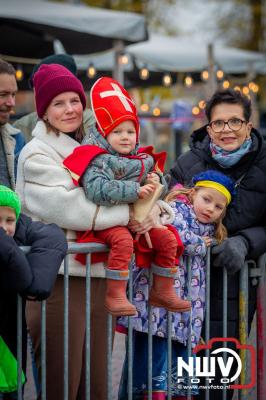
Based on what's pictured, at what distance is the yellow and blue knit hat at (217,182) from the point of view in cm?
423

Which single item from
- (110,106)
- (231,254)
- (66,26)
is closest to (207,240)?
(231,254)

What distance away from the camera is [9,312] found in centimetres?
352

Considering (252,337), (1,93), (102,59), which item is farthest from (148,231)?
(102,59)

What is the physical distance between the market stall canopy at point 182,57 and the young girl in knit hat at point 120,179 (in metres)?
12.0

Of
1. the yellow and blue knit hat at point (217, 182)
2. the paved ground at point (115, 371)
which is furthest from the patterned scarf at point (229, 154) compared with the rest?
the paved ground at point (115, 371)

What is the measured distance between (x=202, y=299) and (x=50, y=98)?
4.34 feet

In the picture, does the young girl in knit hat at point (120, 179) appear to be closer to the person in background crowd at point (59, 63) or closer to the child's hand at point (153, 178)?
the child's hand at point (153, 178)

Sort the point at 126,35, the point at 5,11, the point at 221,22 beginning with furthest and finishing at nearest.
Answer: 1. the point at 221,22
2. the point at 126,35
3. the point at 5,11

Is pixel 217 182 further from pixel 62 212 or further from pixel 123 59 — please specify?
pixel 123 59

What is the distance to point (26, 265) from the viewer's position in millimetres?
3291

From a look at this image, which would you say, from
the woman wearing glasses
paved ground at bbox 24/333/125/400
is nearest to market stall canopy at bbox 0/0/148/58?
paved ground at bbox 24/333/125/400

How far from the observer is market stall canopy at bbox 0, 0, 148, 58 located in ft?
29.5

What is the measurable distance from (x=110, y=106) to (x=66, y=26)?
5.48m

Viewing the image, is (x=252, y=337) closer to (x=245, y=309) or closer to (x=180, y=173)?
(x=245, y=309)
